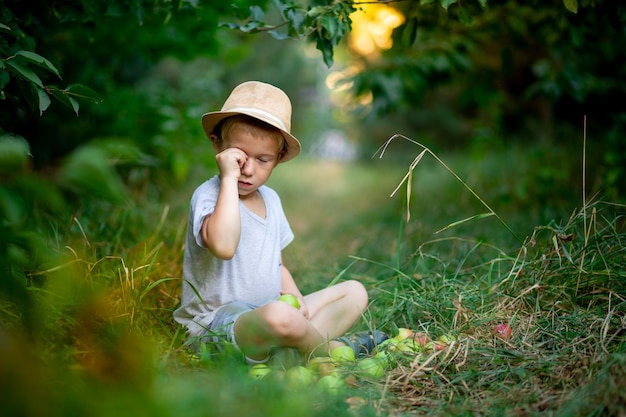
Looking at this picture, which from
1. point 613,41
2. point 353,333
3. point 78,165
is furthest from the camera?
point 613,41

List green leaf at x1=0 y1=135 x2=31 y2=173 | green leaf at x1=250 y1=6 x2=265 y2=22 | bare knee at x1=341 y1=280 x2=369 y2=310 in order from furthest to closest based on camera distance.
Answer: green leaf at x1=250 y1=6 x2=265 y2=22 → bare knee at x1=341 y1=280 x2=369 y2=310 → green leaf at x1=0 y1=135 x2=31 y2=173

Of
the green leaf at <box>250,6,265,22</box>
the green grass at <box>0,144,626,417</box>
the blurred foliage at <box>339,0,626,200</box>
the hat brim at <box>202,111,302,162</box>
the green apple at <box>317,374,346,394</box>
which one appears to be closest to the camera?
the green grass at <box>0,144,626,417</box>

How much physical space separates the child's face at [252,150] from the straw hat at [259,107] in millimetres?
69

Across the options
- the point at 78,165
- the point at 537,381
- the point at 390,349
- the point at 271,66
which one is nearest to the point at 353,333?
the point at 390,349

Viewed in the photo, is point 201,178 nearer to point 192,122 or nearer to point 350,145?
point 192,122

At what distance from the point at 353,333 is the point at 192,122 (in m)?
2.93

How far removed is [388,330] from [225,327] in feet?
2.36

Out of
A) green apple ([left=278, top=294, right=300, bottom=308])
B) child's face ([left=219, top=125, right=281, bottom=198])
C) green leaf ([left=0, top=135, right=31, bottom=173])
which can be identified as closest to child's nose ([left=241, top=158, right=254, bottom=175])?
child's face ([left=219, top=125, right=281, bottom=198])

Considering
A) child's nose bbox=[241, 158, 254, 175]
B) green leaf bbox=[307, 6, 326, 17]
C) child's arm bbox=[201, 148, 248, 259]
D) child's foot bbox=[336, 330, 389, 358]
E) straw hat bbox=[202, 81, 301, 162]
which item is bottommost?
Answer: child's foot bbox=[336, 330, 389, 358]

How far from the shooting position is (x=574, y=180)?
15.2ft

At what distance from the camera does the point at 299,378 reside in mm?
1678

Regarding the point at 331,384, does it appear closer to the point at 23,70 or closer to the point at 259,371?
the point at 259,371

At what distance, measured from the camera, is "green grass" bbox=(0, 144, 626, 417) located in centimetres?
120

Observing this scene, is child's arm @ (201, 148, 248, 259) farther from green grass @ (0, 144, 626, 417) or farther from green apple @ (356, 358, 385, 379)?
green apple @ (356, 358, 385, 379)
